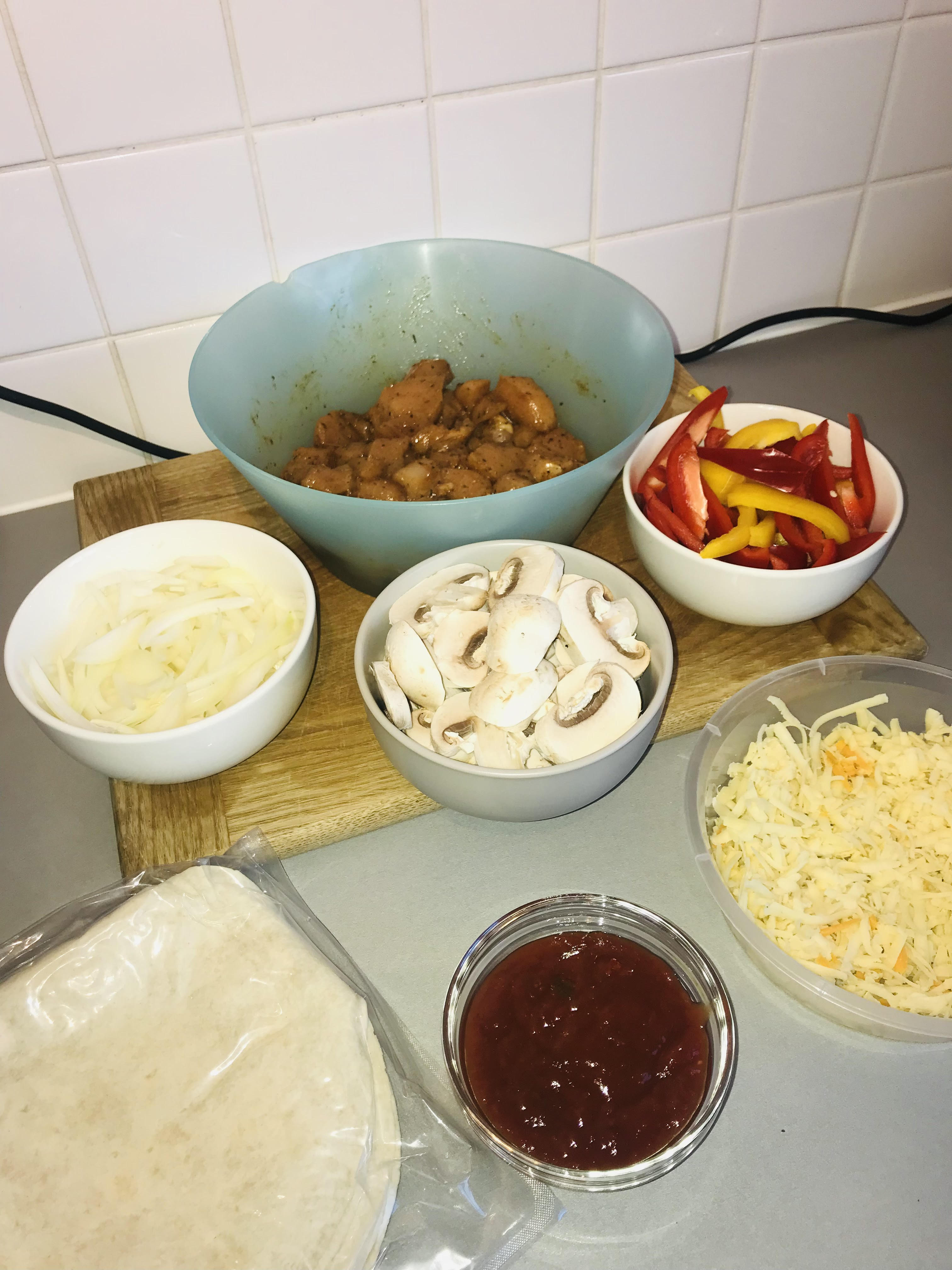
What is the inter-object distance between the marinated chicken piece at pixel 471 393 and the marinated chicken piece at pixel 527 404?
26 millimetres

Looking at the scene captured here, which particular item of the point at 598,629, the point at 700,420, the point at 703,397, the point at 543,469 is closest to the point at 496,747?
the point at 598,629

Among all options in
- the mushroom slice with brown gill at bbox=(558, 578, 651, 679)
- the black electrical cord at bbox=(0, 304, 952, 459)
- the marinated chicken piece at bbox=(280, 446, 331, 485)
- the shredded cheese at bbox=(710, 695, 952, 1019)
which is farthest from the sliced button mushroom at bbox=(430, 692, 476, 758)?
the black electrical cord at bbox=(0, 304, 952, 459)

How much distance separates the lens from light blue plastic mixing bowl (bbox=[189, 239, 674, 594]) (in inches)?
37.4

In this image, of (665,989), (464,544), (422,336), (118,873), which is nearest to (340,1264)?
(665,989)

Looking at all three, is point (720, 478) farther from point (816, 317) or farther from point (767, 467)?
point (816, 317)

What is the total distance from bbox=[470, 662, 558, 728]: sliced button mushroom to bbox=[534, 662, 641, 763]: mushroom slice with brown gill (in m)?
0.02

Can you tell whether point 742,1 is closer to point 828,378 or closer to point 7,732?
point 828,378

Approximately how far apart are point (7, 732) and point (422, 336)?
72 centimetres

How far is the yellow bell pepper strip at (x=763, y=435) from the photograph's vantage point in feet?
3.49

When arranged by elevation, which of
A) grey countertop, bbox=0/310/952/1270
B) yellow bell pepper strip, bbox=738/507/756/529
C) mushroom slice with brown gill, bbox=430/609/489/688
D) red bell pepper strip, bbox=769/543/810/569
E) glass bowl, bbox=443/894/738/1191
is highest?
yellow bell pepper strip, bbox=738/507/756/529

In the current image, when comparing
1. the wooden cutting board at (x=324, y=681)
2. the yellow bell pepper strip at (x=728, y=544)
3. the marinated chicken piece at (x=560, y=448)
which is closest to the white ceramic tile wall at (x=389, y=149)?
the wooden cutting board at (x=324, y=681)

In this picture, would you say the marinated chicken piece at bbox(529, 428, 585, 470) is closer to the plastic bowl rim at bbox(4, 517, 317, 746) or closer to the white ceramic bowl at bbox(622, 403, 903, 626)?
the white ceramic bowl at bbox(622, 403, 903, 626)

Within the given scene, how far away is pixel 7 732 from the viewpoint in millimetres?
1051

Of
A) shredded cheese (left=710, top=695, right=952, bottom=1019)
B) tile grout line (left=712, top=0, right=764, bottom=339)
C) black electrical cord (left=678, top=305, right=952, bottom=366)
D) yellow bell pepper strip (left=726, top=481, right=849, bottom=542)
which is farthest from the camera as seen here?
black electrical cord (left=678, top=305, right=952, bottom=366)
